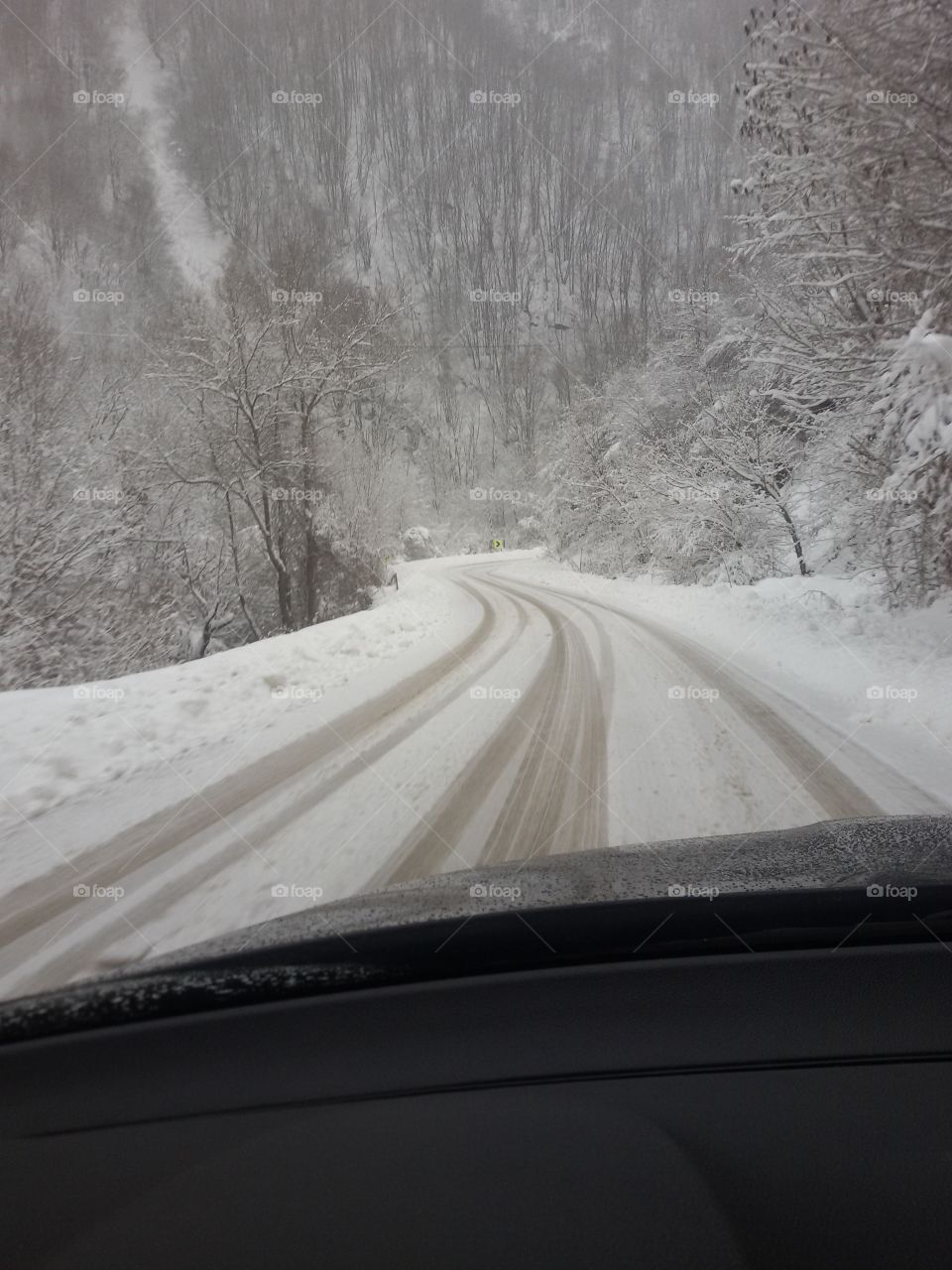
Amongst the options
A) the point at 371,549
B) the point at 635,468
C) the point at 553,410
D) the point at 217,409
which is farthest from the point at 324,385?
the point at 553,410

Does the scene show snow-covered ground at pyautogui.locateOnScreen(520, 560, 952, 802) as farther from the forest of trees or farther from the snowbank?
the snowbank

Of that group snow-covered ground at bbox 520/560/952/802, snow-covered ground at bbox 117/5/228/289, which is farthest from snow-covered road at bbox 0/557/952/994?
snow-covered ground at bbox 117/5/228/289

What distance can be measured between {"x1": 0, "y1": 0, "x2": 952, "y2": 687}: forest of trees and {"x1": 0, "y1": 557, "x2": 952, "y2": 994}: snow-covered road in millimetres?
3807

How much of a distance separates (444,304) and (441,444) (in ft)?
25.9

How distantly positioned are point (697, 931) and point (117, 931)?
258 centimetres

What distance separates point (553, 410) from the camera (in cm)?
3114

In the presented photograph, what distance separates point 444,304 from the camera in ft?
81.4

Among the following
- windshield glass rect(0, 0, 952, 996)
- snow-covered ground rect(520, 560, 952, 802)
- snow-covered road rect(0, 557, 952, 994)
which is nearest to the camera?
snow-covered road rect(0, 557, 952, 994)

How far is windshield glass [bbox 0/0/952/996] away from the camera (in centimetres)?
443

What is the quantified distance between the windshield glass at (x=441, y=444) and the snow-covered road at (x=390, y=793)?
0.04m

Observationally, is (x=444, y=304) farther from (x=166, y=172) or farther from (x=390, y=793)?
(x=390, y=793)

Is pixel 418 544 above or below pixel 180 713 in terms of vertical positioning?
below

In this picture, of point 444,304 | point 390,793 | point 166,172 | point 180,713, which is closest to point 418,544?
point 444,304

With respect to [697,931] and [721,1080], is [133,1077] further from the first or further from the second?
[697,931]
